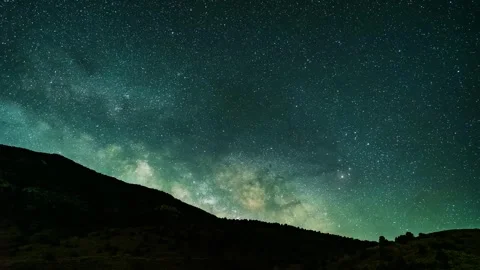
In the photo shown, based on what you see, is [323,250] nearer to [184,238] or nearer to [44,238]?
[184,238]

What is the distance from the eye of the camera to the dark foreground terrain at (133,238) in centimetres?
1648

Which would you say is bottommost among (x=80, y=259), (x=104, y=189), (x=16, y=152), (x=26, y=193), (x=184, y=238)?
(x=80, y=259)

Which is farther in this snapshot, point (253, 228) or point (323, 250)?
point (253, 228)

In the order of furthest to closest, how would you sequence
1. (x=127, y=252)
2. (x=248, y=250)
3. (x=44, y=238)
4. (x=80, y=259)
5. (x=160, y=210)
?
(x=160, y=210) → (x=248, y=250) → (x=44, y=238) → (x=127, y=252) → (x=80, y=259)

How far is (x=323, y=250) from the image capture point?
3916 cm

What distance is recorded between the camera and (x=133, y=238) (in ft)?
102

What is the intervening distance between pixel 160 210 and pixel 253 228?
1334cm

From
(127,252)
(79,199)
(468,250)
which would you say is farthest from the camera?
(79,199)

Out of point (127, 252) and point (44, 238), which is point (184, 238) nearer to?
point (127, 252)

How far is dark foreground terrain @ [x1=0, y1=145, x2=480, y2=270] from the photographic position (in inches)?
649

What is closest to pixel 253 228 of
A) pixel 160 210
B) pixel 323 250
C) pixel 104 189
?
pixel 323 250

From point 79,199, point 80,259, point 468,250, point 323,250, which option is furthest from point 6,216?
point 468,250

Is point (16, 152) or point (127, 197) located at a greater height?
point (16, 152)

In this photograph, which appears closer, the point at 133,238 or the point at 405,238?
the point at 405,238
